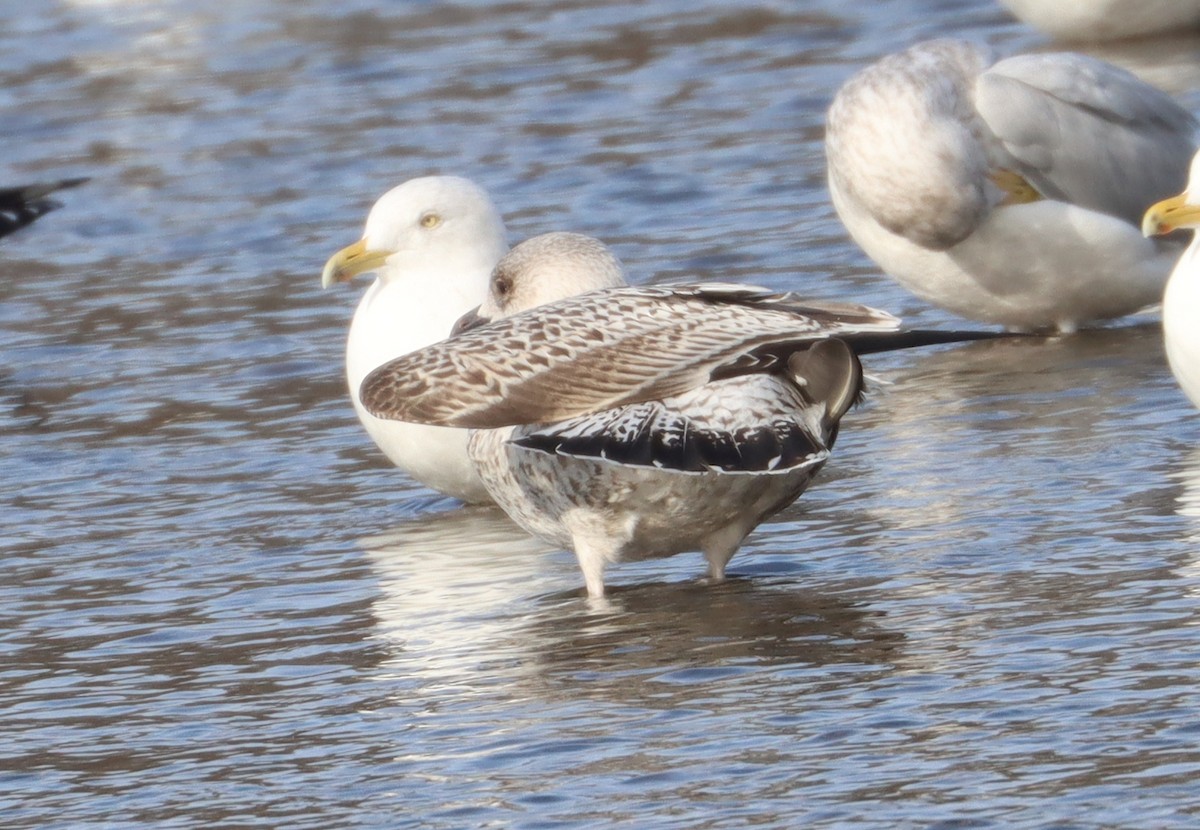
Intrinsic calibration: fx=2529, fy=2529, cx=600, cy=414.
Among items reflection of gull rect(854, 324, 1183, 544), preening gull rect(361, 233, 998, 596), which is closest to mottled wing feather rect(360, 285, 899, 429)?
preening gull rect(361, 233, 998, 596)

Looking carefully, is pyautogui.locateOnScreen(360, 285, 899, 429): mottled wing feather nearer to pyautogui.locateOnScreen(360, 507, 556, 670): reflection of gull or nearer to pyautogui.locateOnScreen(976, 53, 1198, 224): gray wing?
pyautogui.locateOnScreen(360, 507, 556, 670): reflection of gull

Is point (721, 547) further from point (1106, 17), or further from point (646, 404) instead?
point (1106, 17)

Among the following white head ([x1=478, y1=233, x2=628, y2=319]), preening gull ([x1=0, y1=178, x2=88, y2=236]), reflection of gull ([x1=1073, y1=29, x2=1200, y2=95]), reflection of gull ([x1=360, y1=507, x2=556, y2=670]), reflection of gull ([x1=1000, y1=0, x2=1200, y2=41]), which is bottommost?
reflection of gull ([x1=1073, y1=29, x2=1200, y2=95])

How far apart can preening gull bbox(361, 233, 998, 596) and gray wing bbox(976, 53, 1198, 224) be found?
9.12 ft

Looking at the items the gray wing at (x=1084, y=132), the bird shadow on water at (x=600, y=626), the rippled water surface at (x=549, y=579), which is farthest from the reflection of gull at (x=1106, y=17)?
the bird shadow on water at (x=600, y=626)

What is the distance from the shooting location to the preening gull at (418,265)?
7.19 metres

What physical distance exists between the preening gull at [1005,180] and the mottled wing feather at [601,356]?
8.34ft

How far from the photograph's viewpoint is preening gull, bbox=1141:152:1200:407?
21.0 feet

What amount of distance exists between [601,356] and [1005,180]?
314 cm

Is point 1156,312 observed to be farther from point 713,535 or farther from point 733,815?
point 733,815

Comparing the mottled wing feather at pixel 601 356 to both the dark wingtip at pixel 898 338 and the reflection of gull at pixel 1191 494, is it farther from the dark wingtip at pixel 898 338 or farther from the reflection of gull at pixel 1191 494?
the reflection of gull at pixel 1191 494

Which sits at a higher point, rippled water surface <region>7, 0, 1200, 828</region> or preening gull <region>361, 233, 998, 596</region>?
preening gull <region>361, 233, 998, 596</region>

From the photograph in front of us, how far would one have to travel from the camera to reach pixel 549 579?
6.18m

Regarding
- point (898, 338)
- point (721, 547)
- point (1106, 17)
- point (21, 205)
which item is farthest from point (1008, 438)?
point (1106, 17)
